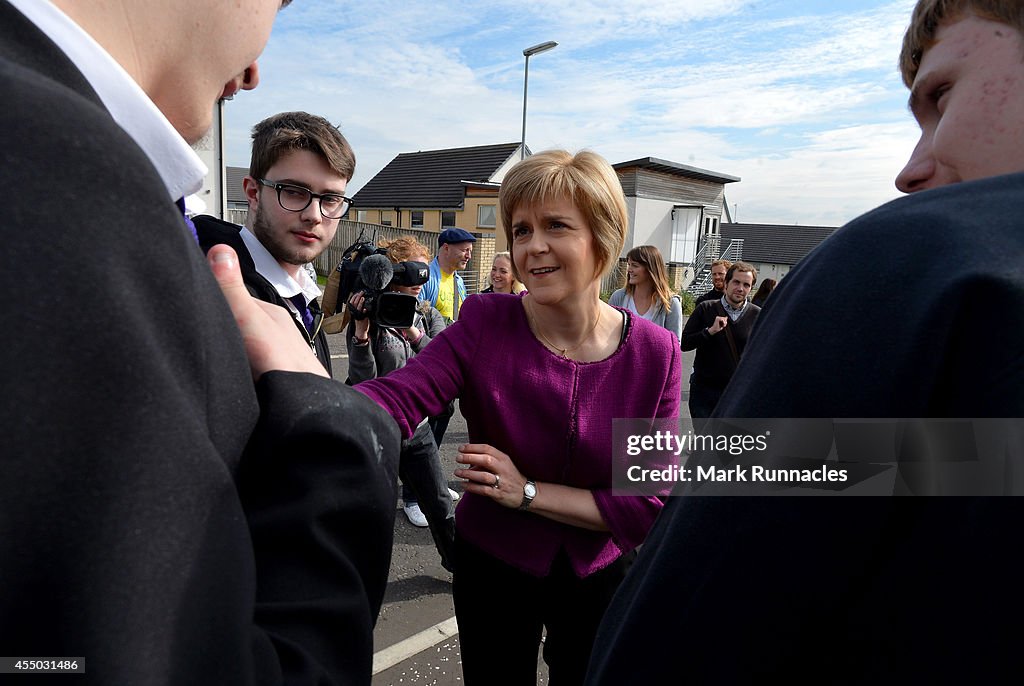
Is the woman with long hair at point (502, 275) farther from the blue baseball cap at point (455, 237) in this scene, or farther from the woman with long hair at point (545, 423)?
the woman with long hair at point (545, 423)

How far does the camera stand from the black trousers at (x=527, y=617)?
5.94 ft

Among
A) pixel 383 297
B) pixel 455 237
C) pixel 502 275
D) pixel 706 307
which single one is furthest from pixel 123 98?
pixel 502 275

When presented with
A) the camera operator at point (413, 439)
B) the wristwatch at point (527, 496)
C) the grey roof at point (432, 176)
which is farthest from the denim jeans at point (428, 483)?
the grey roof at point (432, 176)

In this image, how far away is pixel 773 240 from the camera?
1921 inches

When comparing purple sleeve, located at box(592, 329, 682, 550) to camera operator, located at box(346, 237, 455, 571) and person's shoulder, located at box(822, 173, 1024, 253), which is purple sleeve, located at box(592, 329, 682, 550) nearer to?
person's shoulder, located at box(822, 173, 1024, 253)

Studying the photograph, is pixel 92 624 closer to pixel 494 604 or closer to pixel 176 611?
pixel 176 611

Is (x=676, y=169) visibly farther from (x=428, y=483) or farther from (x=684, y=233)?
(x=428, y=483)

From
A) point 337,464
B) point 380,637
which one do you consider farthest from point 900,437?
point 380,637

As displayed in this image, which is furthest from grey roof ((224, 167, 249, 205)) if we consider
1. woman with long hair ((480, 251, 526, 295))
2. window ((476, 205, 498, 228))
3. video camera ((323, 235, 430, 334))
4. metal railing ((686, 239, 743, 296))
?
video camera ((323, 235, 430, 334))

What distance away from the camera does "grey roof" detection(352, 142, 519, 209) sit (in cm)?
3008

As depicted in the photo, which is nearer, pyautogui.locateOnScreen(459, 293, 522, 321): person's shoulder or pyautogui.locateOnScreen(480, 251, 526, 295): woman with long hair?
pyautogui.locateOnScreen(459, 293, 522, 321): person's shoulder

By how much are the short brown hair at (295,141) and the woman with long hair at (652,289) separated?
10.4ft

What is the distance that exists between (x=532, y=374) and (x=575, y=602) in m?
0.71

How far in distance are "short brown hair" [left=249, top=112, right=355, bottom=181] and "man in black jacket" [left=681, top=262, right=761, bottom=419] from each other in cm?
365
